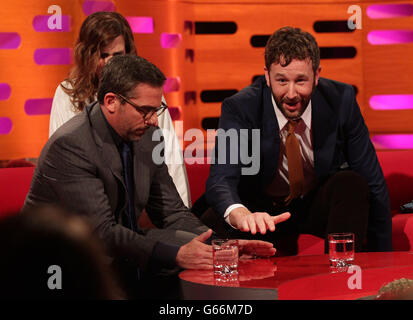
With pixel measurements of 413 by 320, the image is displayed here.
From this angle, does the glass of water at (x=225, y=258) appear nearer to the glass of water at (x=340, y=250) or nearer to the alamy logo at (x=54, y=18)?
the glass of water at (x=340, y=250)

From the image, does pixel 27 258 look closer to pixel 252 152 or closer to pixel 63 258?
pixel 63 258

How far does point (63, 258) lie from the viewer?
65 cm

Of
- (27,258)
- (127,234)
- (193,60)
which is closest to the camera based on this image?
(27,258)

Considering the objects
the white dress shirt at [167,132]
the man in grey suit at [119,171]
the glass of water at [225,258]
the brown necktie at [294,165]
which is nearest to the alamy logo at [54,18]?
the white dress shirt at [167,132]

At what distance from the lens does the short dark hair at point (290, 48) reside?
8.09 ft

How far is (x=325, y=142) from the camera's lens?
8.64 feet

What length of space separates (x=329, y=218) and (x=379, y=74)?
2.06 meters

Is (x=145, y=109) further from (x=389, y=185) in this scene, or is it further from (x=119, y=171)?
(x=389, y=185)

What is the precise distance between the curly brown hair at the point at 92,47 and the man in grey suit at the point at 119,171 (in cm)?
46

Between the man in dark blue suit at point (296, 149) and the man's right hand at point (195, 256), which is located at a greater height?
the man in dark blue suit at point (296, 149)

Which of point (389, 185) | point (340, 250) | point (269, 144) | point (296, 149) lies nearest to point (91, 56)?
point (269, 144)

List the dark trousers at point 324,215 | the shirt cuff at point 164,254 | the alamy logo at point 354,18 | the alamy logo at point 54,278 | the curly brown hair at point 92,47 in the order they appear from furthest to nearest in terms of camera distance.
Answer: the alamy logo at point 354,18 → the curly brown hair at point 92,47 → the dark trousers at point 324,215 → the shirt cuff at point 164,254 → the alamy logo at point 54,278
